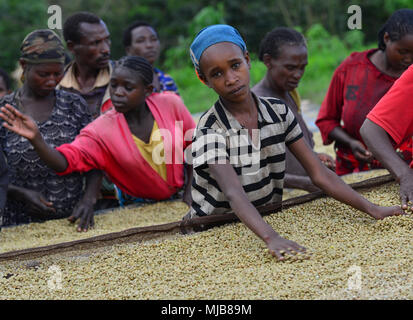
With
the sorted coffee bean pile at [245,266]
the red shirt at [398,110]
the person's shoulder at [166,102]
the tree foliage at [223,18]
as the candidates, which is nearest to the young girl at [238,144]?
the sorted coffee bean pile at [245,266]

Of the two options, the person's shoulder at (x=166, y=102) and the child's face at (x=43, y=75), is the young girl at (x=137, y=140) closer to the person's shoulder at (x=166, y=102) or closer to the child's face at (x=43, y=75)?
the person's shoulder at (x=166, y=102)

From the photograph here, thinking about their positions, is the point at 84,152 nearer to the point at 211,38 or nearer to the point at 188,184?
the point at 188,184

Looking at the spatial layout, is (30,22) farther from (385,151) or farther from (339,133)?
(385,151)

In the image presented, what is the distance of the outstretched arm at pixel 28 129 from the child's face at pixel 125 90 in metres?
0.59

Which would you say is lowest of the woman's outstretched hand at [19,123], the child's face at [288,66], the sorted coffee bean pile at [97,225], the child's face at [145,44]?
the sorted coffee bean pile at [97,225]

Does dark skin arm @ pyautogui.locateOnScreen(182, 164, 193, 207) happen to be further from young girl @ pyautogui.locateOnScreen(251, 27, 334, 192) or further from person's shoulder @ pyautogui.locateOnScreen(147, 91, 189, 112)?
young girl @ pyautogui.locateOnScreen(251, 27, 334, 192)

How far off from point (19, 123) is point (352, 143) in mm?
2366

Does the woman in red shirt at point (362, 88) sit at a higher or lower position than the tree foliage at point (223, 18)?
lower

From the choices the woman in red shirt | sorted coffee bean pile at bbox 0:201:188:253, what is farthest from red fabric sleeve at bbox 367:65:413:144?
sorted coffee bean pile at bbox 0:201:188:253

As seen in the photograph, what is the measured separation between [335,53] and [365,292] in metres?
10.4

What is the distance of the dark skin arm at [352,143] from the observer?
3928 millimetres

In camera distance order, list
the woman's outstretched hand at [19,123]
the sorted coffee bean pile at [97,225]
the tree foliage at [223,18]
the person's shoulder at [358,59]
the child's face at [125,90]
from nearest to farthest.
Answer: the woman's outstretched hand at [19,123] → the sorted coffee bean pile at [97,225] → the child's face at [125,90] → the person's shoulder at [358,59] → the tree foliage at [223,18]
